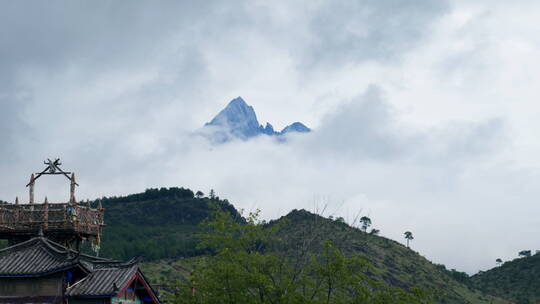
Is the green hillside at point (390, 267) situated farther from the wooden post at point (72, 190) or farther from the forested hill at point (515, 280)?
the wooden post at point (72, 190)

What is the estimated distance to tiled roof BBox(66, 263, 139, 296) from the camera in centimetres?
3172

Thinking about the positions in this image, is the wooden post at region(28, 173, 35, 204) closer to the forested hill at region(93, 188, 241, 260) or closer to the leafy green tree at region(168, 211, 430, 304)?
the leafy green tree at region(168, 211, 430, 304)

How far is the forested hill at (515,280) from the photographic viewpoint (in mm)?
124213

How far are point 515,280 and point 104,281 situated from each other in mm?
120108

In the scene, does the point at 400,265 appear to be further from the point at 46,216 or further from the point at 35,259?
the point at 35,259

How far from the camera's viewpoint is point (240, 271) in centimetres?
3612

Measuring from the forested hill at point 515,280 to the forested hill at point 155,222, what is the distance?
56436 millimetres

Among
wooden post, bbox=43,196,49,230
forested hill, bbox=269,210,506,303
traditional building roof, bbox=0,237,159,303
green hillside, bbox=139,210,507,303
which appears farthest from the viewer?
forested hill, bbox=269,210,506,303

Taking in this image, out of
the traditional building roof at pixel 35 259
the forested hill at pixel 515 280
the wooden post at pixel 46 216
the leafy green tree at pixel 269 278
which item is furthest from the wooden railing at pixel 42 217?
the forested hill at pixel 515 280

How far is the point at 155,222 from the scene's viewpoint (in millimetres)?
164250

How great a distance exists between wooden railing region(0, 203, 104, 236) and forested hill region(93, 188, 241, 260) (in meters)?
75.1

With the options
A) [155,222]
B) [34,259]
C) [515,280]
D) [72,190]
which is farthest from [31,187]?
[155,222]

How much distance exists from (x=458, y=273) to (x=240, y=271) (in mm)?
104878

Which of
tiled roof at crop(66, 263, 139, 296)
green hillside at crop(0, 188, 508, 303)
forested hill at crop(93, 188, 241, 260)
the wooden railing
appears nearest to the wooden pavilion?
tiled roof at crop(66, 263, 139, 296)
